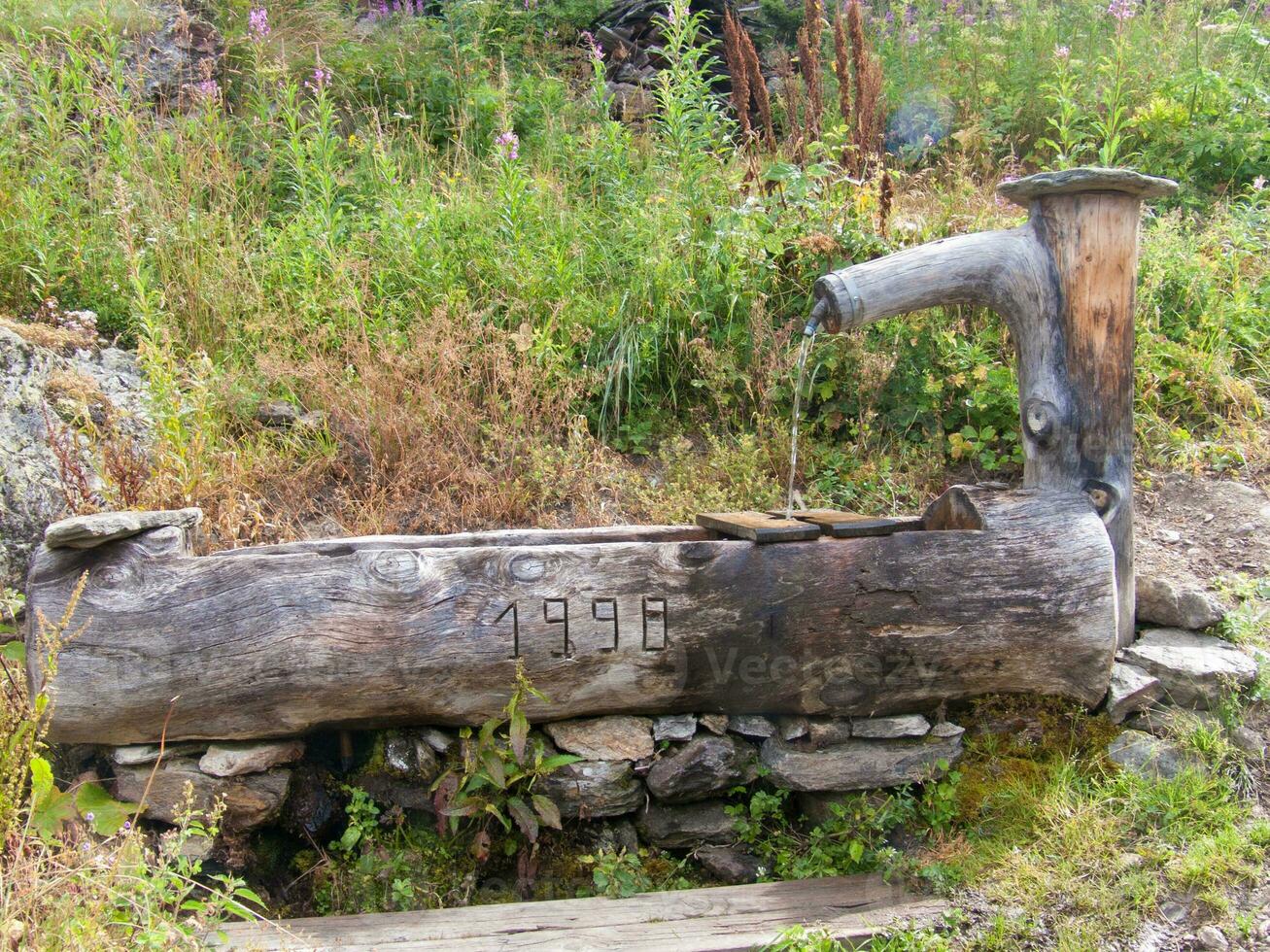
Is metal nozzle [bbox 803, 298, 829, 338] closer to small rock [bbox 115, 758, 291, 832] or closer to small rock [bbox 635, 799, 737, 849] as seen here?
small rock [bbox 635, 799, 737, 849]

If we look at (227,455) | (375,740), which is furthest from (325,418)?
(375,740)

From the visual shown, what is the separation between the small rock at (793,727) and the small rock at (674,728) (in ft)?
0.99

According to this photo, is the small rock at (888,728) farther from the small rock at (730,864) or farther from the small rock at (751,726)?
the small rock at (730,864)

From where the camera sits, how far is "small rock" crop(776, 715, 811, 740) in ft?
11.6

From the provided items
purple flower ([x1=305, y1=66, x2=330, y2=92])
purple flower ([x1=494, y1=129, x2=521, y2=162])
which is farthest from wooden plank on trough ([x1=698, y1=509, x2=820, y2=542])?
purple flower ([x1=305, y1=66, x2=330, y2=92])

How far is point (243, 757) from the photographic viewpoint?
333 cm

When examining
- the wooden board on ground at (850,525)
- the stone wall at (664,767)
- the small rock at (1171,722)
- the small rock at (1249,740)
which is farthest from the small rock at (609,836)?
the small rock at (1249,740)

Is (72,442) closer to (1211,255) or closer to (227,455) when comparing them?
(227,455)

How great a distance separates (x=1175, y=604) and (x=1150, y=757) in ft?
2.43

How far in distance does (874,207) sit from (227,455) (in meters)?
3.70

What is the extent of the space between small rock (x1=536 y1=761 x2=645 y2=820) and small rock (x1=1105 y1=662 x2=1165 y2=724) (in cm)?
170

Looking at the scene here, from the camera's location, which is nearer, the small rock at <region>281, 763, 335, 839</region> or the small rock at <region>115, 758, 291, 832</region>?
the small rock at <region>115, 758, 291, 832</region>

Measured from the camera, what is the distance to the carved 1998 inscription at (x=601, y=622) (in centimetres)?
330

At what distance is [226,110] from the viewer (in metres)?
7.57
